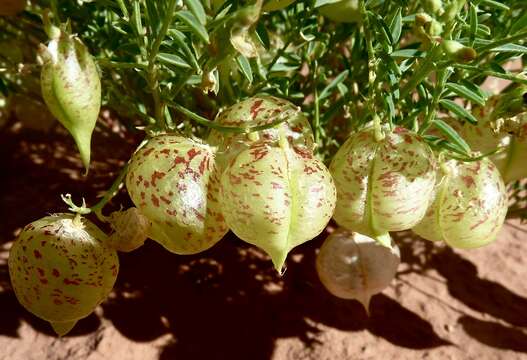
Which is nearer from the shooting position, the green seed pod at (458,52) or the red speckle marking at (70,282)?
the green seed pod at (458,52)

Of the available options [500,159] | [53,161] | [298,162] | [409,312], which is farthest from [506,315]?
[53,161]

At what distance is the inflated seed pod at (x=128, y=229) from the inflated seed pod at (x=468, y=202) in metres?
0.41

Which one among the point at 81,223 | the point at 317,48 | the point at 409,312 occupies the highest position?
the point at 317,48

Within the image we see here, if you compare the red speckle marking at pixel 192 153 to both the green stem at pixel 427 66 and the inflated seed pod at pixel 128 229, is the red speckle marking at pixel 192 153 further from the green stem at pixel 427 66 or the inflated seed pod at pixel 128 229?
the green stem at pixel 427 66

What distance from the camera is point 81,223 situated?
35.4 inches

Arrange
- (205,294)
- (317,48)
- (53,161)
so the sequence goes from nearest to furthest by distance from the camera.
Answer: (317,48)
(205,294)
(53,161)

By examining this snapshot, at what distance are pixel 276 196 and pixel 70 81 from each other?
0.26 metres

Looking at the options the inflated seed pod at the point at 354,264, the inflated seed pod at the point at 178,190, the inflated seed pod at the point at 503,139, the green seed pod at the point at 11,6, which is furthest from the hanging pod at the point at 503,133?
the green seed pod at the point at 11,6

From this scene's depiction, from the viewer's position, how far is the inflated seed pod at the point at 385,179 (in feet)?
2.56

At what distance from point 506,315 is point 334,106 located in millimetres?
649

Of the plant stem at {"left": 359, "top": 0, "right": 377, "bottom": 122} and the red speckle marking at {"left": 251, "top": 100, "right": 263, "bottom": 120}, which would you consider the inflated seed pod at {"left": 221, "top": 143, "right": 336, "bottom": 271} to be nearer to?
the red speckle marking at {"left": 251, "top": 100, "right": 263, "bottom": 120}

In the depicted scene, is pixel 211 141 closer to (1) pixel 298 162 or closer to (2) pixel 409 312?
(1) pixel 298 162

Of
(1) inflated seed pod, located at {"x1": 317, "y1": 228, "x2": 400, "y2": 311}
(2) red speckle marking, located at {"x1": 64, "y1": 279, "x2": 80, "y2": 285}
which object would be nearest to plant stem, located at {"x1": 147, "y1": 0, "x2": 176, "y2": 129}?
(2) red speckle marking, located at {"x1": 64, "y1": 279, "x2": 80, "y2": 285}

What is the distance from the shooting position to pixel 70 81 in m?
0.68
